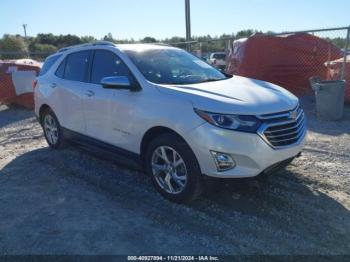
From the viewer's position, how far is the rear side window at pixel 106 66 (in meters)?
4.88

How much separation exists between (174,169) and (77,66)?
2.56 metres

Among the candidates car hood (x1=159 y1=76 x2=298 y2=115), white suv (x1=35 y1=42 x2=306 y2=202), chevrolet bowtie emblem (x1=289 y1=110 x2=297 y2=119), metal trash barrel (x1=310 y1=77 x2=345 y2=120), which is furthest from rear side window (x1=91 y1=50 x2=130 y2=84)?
metal trash barrel (x1=310 y1=77 x2=345 y2=120)

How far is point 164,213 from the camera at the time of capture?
4.13 meters

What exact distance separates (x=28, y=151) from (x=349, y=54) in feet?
26.9

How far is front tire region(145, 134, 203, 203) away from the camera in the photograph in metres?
3.98

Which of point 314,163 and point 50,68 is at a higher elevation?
point 50,68

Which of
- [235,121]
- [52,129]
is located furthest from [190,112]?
[52,129]

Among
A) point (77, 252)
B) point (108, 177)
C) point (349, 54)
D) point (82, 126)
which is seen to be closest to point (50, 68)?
point (82, 126)

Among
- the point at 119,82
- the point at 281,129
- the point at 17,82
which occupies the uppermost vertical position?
the point at 119,82

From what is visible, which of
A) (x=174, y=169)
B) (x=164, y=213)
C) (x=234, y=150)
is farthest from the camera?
(x=174, y=169)

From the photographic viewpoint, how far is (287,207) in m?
4.15

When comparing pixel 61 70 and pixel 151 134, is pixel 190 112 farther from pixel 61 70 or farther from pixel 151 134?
pixel 61 70

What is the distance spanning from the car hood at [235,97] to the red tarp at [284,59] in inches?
255

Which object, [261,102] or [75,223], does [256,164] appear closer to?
[261,102]
